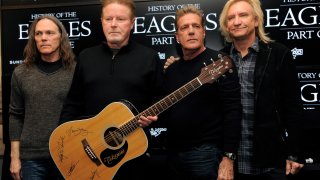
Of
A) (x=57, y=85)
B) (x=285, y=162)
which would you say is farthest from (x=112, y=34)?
(x=285, y=162)

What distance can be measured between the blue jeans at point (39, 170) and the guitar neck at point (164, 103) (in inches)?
23.7

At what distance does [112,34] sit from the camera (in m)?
2.29

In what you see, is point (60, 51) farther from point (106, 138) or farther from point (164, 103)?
point (164, 103)

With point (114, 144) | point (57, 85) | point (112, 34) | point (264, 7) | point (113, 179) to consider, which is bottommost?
point (113, 179)

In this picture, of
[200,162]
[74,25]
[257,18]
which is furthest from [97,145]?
[74,25]

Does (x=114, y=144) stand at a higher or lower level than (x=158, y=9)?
lower

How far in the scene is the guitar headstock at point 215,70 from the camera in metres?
2.13

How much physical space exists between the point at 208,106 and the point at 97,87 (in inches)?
25.0

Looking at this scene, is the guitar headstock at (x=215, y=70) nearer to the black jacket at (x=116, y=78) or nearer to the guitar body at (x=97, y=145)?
the black jacket at (x=116, y=78)

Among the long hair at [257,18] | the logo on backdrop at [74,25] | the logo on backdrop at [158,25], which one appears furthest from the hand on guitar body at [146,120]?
the logo on backdrop at [74,25]

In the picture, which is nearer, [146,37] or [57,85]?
[57,85]

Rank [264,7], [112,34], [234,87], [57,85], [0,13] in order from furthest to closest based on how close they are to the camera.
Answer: [0,13]
[264,7]
[57,85]
[112,34]
[234,87]

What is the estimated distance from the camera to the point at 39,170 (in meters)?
2.50

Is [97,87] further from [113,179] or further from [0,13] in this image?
[0,13]
